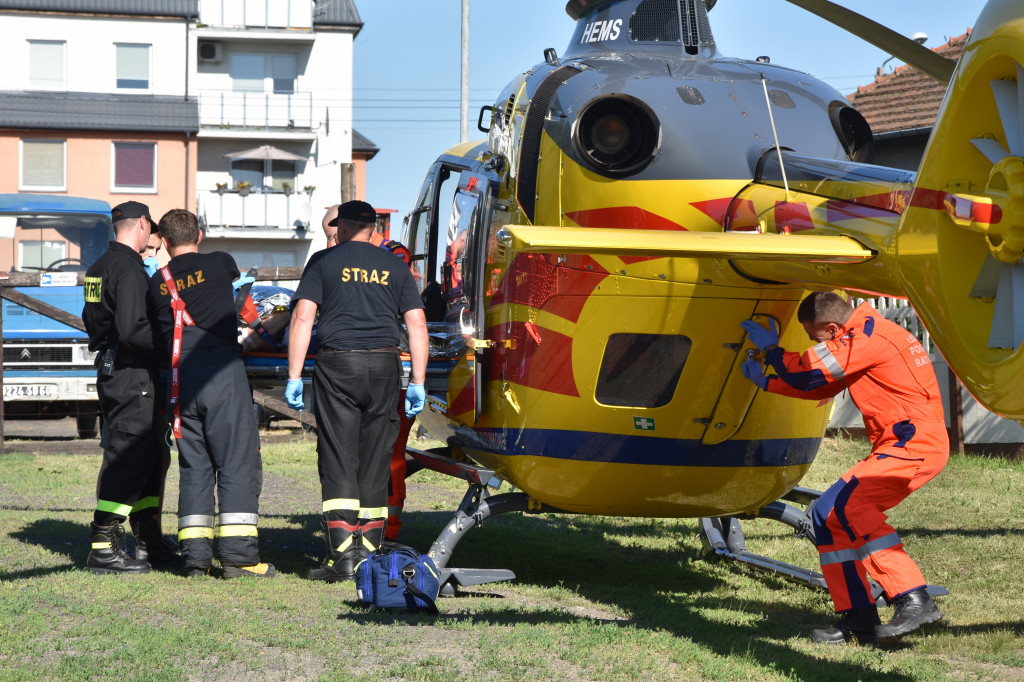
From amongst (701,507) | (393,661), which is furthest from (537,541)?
(393,661)

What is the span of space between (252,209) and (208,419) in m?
31.2

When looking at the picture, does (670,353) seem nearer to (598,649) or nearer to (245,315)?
(598,649)

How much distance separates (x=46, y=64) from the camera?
37281mm

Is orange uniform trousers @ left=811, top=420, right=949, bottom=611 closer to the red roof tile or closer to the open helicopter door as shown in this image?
the open helicopter door

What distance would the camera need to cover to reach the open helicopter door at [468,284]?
6410mm

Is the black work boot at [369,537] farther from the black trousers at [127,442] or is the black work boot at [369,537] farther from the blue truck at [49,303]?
the blue truck at [49,303]

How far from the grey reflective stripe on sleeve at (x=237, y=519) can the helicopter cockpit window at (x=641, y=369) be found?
2336mm

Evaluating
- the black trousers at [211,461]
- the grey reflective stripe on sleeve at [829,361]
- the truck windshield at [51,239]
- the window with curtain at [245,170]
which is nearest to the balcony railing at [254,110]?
the window with curtain at [245,170]

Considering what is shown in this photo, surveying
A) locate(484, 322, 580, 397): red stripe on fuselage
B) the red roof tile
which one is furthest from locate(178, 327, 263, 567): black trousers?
the red roof tile

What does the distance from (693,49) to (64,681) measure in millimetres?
4439

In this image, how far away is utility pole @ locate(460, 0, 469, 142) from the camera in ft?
69.4

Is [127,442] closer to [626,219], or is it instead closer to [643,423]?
[643,423]

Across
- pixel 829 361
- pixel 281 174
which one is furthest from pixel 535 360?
pixel 281 174

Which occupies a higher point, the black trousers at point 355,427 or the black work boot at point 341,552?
the black trousers at point 355,427
